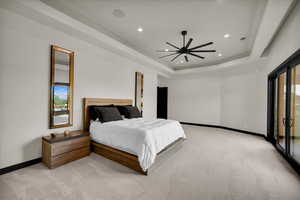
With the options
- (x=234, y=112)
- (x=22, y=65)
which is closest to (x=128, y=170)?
(x=22, y=65)

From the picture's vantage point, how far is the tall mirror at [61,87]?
2689 millimetres

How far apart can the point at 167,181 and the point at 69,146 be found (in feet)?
6.52

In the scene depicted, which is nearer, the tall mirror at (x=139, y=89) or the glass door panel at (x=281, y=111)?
the glass door panel at (x=281, y=111)

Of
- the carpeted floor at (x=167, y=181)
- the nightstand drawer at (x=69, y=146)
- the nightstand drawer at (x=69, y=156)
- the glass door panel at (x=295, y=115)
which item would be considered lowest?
the carpeted floor at (x=167, y=181)

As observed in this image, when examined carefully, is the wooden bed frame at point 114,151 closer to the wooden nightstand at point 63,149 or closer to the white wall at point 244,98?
the wooden nightstand at point 63,149

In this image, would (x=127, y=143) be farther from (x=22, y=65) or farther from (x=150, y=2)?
(x=150, y=2)

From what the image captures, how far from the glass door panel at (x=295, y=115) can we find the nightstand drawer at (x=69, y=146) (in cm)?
438

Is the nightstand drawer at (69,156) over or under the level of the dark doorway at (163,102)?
under

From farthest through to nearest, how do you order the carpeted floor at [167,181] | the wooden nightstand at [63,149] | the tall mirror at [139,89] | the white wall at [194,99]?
the white wall at [194,99] → the tall mirror at [139,89] → the wooden nightstand at [63,149] → the carpeted floor at [167,181]

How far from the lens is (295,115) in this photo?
2.62 m

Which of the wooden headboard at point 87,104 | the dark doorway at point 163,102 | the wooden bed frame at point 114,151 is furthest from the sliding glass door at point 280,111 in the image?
the dark doorway at point 163,102

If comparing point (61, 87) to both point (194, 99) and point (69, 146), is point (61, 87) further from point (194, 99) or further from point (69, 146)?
point (194, 99)

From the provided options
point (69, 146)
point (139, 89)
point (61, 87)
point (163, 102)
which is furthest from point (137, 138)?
point (163, 102)

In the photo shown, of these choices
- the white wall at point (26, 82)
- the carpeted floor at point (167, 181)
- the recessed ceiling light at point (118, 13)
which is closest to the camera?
the carpeted floor at point (167, 181)
